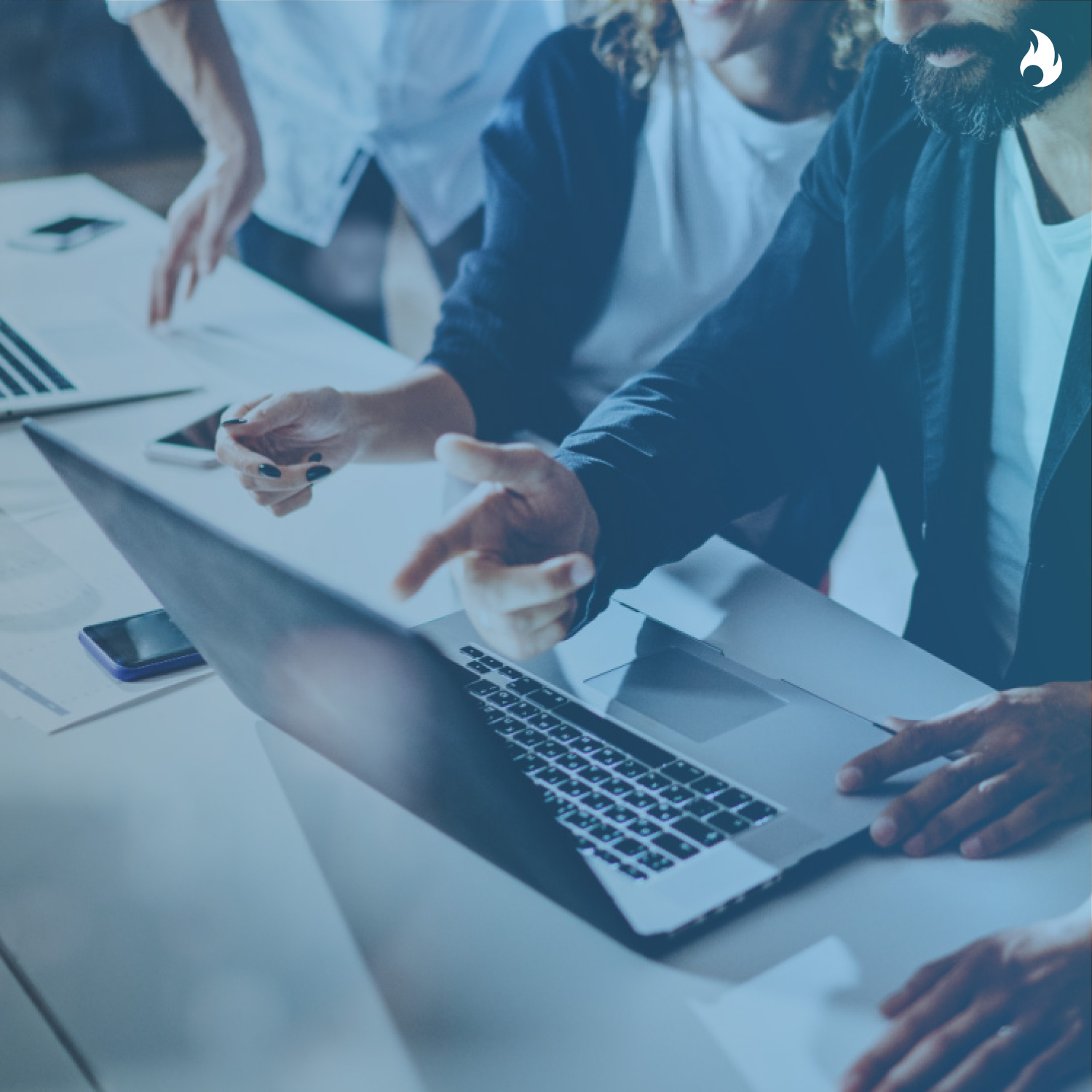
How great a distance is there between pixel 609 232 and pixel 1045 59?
0.33 m

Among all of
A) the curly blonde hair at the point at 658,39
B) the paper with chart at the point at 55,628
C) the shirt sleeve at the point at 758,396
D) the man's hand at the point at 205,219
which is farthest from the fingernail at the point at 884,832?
the man's hand at the point at 205,219

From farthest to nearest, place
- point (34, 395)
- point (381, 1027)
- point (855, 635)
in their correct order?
1. point (34, 395)
2. point (855, 635)
3. point (381, 1027)

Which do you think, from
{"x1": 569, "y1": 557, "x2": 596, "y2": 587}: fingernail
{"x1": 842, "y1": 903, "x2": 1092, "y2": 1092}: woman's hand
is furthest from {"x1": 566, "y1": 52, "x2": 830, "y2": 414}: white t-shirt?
{"x1": 842, "y1": 903, "x2": 1092, "y2": 1092}: woman's hand

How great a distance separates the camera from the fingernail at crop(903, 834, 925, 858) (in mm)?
499

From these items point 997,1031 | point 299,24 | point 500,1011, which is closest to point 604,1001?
point 500,1011

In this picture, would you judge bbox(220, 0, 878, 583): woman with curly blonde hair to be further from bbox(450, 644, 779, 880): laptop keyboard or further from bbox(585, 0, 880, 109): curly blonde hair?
bbox(450, 644, 779, 880): laptop keyboard

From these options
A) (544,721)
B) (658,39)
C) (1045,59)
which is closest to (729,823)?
(544,721)

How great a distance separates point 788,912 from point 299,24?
83cm

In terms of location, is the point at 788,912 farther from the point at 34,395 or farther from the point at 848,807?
the point at 34,395

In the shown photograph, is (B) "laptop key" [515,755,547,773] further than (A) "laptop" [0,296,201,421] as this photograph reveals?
No

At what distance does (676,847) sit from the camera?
486mm

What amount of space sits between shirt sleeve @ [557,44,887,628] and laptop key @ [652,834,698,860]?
238 millimetres

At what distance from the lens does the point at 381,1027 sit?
0.41 meters

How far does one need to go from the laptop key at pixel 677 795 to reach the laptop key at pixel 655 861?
0.12 ft
